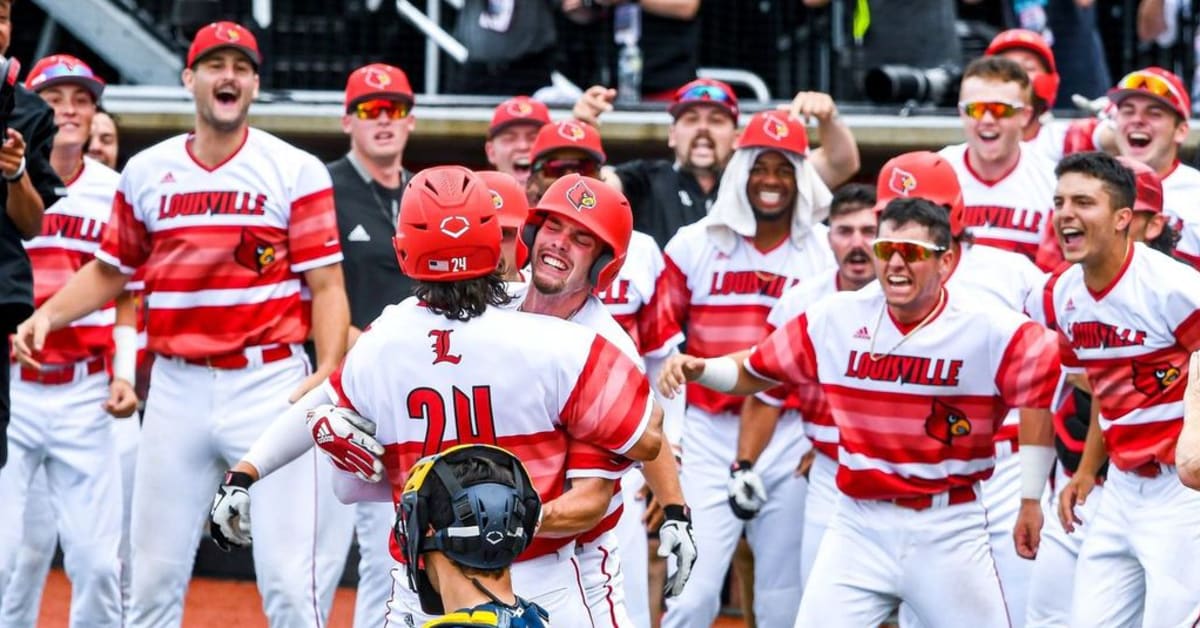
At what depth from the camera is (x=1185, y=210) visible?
7730 millimetres

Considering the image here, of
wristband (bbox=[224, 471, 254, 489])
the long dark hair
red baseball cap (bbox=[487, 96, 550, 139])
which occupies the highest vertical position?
red baseball cap (bbox=[487, 96, 550, 139])

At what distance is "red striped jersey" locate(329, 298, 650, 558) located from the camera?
16.4ft

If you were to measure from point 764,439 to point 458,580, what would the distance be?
371 centimetres

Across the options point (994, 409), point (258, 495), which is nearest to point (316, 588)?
point (258, 495)

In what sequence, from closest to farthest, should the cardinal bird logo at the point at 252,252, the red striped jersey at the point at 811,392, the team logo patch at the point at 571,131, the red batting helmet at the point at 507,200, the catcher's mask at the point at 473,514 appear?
the catcher's mask at the point at 473,514
the red batting helmet at the point at 507,200
the cardinal bird logo at the point at 252,252
the red striped jersey at the point at 811,392
the team logo patch at the point at 571,131

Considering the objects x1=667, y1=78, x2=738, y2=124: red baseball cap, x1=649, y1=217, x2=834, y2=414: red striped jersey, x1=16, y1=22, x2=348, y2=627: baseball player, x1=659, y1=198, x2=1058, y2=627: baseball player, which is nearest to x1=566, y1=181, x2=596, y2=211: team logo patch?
x1=659, y1=198, x2=1058, y2=627: baseball player

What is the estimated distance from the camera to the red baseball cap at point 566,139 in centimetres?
785

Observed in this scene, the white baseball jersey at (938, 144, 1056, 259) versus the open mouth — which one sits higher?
the open mouth

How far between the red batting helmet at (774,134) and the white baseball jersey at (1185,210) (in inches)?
56.5

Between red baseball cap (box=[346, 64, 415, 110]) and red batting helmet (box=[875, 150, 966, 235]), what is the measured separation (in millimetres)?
2063

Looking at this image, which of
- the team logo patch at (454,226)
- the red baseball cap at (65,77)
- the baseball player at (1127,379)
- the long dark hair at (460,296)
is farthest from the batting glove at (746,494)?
the red baseball cap at (65,77)

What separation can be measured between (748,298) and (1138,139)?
1658 millimetres

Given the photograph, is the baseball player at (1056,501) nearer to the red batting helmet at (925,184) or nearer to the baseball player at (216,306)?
the red batting helmet at (925,184)

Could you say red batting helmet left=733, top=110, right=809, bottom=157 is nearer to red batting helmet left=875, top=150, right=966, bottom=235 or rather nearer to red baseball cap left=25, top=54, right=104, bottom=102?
red batting helmet left=875, top=150, right=966, bottom=235
